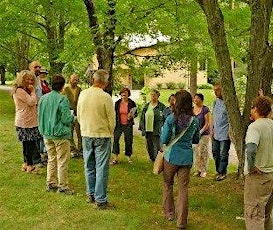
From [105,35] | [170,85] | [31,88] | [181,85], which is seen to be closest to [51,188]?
[31,88]

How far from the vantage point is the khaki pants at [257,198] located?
560 centimetres

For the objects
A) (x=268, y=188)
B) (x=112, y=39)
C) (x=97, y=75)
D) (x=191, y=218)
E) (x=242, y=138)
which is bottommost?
(x=191, y=218)

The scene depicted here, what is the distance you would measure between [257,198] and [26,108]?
164 inches

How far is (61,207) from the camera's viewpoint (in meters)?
6.67

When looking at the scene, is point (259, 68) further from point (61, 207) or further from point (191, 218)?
point (61, 207)

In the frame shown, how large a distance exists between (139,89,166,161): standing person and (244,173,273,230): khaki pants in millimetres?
4731

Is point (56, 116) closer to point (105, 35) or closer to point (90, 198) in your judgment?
point (90, 198)

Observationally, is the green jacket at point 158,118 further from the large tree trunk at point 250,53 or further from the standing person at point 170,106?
the large tree trunk at point 250,53

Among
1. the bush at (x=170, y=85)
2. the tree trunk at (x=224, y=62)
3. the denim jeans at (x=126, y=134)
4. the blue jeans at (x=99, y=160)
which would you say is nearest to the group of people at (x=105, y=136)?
the blue jeans at (x=99, y=160)

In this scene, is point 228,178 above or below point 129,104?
below

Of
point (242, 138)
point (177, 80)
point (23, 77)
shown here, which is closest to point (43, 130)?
point (23, 77)

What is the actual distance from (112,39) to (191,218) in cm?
528

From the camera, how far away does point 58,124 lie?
7.04 meters

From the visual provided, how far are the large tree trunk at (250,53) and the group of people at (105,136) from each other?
66cm
